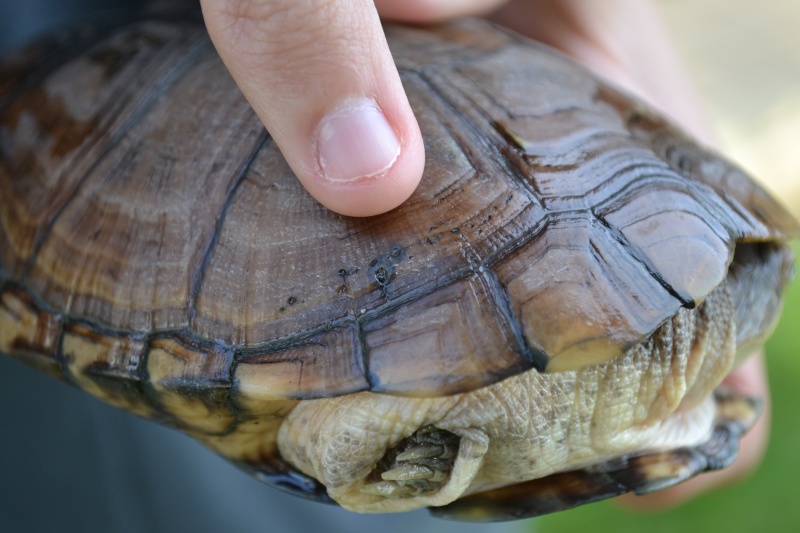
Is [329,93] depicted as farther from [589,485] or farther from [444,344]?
[589,485]

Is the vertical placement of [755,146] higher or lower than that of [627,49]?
lower

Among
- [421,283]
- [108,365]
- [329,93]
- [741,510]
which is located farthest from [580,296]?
[741,510]

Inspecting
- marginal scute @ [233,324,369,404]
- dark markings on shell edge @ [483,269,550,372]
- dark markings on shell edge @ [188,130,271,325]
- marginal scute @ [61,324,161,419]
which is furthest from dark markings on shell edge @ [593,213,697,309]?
marginal scute @ [61,324,161,419]

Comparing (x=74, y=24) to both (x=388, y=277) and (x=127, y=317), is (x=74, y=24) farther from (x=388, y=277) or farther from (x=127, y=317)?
(x=388, y=277)

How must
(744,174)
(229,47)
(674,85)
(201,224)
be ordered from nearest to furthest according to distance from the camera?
(229,47), (201,224), (744,174), (674,85)

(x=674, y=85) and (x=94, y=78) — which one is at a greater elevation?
(x=94, y=78)

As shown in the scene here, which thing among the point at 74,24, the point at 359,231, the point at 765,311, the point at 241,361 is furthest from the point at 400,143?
the point at 74,24
